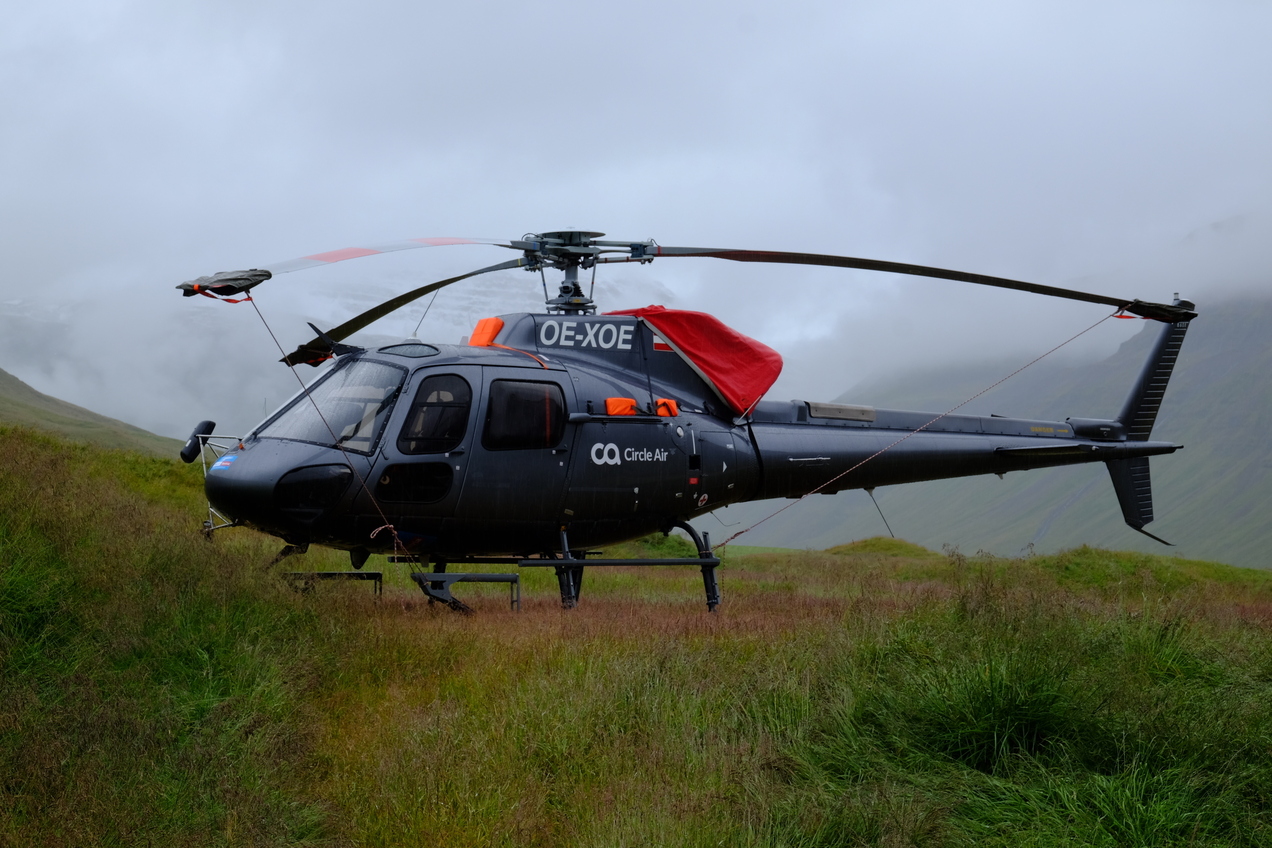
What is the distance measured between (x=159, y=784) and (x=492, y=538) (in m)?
5.55

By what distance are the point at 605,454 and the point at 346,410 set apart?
→ 2697 mm

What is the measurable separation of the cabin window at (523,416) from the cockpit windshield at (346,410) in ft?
3.15

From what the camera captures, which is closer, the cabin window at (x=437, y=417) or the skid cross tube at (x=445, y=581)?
the cabin window at (x=437, y=417)

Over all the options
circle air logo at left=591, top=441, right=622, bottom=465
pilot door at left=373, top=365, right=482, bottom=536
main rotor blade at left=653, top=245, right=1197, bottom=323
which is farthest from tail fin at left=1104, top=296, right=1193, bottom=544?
pilot door at left=373, top=365, right=482, bottom=536

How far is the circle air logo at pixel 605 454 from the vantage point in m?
10.6

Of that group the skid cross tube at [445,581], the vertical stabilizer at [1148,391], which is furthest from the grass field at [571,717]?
the vertical stabilizer at [1148,391]

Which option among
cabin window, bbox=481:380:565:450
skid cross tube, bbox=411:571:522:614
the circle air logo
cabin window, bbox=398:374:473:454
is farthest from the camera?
the circle air logo

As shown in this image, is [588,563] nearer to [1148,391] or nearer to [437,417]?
[437,417]

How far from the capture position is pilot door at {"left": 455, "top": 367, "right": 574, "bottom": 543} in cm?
991

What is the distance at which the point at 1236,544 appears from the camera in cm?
18575

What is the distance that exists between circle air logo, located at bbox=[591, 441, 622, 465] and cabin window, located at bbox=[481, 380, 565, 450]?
0.44 m

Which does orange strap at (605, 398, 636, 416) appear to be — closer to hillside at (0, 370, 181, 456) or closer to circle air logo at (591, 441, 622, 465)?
circle air logo at (591, 441, 622, 465)

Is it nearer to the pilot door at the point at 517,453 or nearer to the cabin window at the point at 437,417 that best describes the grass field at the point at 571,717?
the pilot door at the point at 517,453

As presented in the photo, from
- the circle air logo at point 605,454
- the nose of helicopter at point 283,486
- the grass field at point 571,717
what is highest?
the circle air logo at point 605,454
